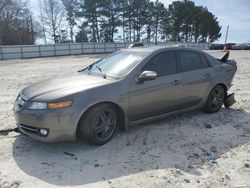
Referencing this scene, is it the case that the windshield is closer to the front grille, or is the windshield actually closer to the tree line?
the front grille

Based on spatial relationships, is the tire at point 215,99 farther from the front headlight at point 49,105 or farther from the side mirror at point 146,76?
the front headlight at point 49,105

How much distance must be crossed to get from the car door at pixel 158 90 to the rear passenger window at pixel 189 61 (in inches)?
8.1

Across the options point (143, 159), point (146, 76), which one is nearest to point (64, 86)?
point (146, 76)

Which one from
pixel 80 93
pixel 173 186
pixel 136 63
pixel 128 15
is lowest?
pixel 173 186

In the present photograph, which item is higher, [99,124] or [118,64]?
[118,64]

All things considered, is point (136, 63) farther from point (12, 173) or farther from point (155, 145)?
point (12, 173)

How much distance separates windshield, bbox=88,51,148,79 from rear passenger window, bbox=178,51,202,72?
34.6 inches

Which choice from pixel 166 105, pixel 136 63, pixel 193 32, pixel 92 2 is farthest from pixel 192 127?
pixel 193 32

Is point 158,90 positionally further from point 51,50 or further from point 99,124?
point 51,50

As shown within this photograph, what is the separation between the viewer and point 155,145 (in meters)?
4.79

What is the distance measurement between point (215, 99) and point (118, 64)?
2.47m

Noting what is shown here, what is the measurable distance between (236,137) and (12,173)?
371cm

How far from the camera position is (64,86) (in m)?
4.61

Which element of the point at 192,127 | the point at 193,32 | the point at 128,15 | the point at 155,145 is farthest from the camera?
the point at 193,32
